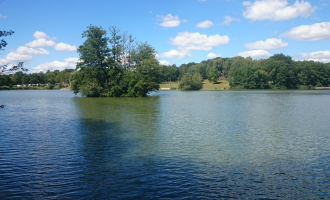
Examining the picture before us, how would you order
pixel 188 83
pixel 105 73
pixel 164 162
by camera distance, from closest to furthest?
pixel 164 162, pixel 105 73, pixel 188 83

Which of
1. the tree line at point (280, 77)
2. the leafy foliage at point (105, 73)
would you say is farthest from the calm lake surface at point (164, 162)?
the tree line at point (280, 77)

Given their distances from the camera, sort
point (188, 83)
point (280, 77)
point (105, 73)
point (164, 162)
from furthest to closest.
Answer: point (280, 77)
point (188, 83)
point (105, 73)
point (164, 162)

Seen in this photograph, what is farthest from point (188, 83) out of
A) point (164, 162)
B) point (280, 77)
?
point (164, 162)

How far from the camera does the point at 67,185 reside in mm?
9141

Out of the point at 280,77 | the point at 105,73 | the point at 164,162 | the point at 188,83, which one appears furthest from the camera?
the point at 280,77

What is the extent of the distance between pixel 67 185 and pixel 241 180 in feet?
20.1

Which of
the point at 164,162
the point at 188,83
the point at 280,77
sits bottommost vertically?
the point at 164,162

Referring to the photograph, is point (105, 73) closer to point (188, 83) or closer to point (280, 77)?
point (188, 83)

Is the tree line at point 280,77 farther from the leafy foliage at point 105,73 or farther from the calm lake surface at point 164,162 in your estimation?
the calm lake surface at point 164,162

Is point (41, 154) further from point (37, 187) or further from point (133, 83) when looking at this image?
point (133, 83)

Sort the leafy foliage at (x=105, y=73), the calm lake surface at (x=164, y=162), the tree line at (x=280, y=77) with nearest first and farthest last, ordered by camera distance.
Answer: the calm lake surface at (x=164, y=162), the leafy foliage at (x=105, y=73), the tree line at (x=280, y=77)

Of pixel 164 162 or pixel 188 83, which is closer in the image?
pixel 164 162

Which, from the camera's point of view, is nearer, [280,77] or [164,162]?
[164,162]

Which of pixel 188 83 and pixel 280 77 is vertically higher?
pixel 280 77
